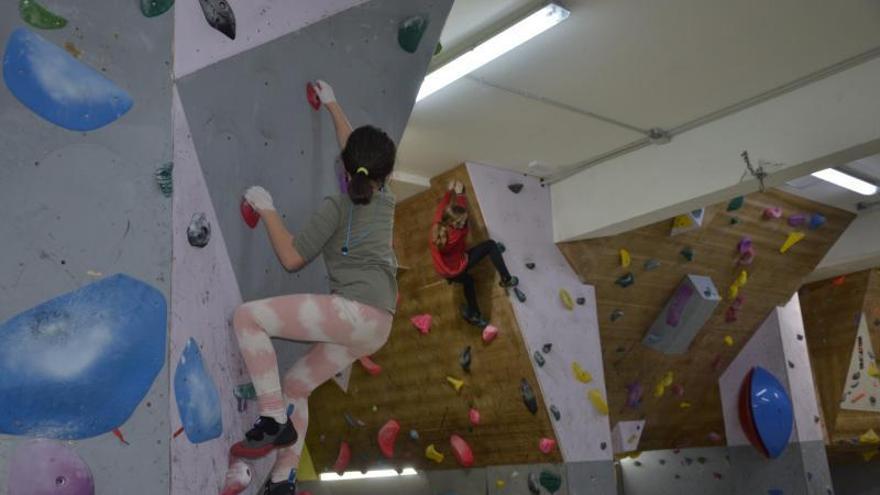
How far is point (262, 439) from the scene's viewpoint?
2.16m

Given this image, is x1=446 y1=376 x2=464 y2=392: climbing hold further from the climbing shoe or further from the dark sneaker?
the dark sneaker

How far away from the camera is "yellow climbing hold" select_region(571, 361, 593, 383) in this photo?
6059 millimetres

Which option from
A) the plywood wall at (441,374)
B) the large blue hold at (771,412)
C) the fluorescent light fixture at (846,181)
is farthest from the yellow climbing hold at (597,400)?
the fluorescent light fixture at (846,181)

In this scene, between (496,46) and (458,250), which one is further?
(458,250)

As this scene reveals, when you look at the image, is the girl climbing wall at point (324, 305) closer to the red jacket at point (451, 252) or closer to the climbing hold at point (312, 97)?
the climbing hold at point (312, 97)

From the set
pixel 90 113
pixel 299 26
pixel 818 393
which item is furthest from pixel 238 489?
pixel 818 393

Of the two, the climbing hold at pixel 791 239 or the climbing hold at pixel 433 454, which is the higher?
the climbing hold at pixel 791 239

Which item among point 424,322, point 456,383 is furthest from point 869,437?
point 424,322

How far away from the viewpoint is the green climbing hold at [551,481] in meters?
5.82

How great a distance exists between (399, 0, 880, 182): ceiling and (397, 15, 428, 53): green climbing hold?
1003 mm

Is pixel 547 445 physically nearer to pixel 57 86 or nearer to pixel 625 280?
pixel 625 280

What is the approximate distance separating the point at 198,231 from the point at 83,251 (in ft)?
0.98

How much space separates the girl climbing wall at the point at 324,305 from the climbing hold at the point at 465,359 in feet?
12.2

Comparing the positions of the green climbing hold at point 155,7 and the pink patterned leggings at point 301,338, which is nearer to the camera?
the green climbing hold at point 155,7
